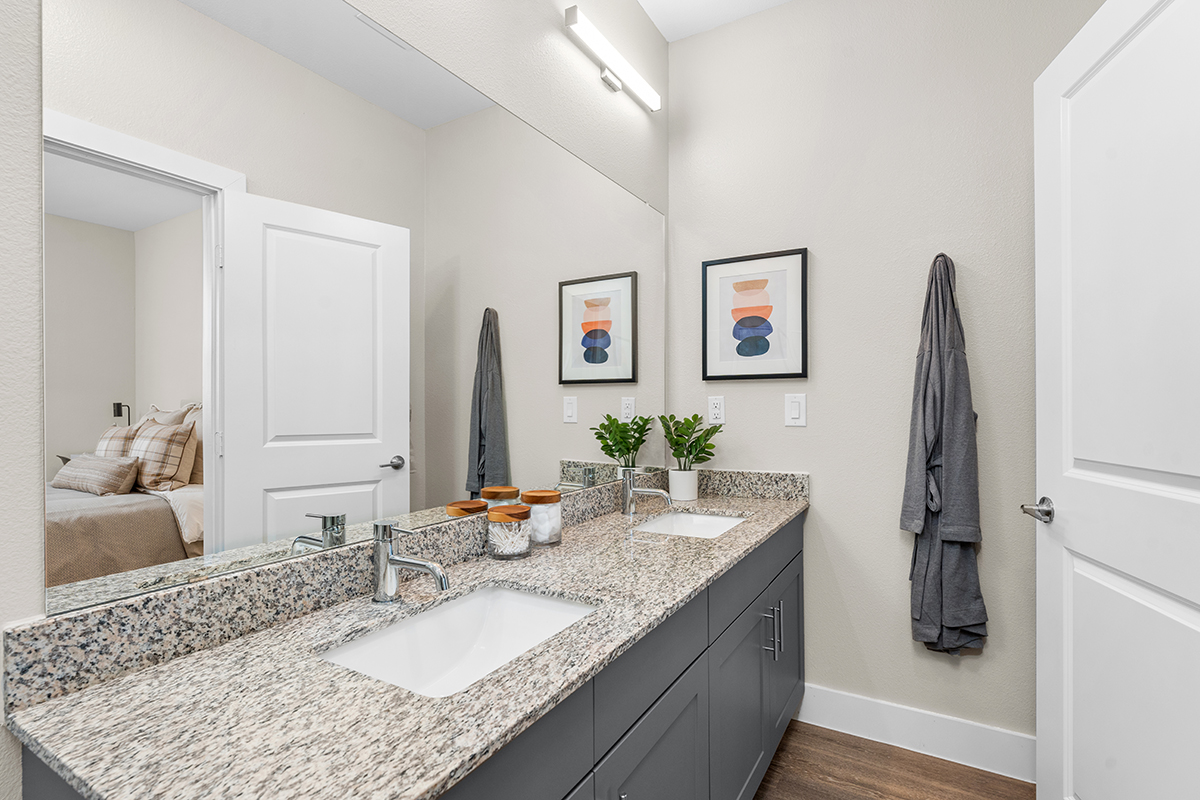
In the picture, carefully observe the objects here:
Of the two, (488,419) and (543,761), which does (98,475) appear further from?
(488,419)

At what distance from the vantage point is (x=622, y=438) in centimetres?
204

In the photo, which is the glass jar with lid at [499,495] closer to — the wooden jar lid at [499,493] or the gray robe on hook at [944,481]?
the wooden jar lid at [499,493]

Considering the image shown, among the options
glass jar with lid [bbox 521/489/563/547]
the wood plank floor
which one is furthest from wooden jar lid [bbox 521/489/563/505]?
the wood plank floor

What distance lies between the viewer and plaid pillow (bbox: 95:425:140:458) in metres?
0.79

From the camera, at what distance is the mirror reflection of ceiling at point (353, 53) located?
979 mm

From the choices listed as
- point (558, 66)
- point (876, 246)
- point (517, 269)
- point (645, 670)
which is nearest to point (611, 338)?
point (517, 269)

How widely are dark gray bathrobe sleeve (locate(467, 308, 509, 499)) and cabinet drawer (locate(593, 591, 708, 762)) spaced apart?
59cm

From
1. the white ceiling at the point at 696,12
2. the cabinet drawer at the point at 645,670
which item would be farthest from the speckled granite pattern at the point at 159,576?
the white ceiling at the point at 696,12

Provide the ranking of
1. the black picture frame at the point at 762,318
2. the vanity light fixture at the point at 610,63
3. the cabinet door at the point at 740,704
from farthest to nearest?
1. the black picture frame at the point at 762,318
2. the vanity light fixture at the point at 610,63
3. the cabinet door at the point at 740,704

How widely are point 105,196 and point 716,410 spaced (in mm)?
1905

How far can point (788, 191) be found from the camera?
2176mm

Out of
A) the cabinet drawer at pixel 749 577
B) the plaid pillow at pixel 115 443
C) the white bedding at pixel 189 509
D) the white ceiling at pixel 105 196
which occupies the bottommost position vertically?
the cabinet drawer at pixel 749 577

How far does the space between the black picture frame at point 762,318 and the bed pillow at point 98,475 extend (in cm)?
185

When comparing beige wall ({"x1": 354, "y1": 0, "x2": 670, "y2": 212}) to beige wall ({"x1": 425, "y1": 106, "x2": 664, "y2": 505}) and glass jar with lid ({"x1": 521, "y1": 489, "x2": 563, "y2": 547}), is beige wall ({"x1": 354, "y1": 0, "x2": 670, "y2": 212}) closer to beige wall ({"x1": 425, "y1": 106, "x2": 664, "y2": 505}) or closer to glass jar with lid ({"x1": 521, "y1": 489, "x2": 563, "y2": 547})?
beige wall ({"x1": 425, "y1": 106, "x2": 664, "y2": 505})
